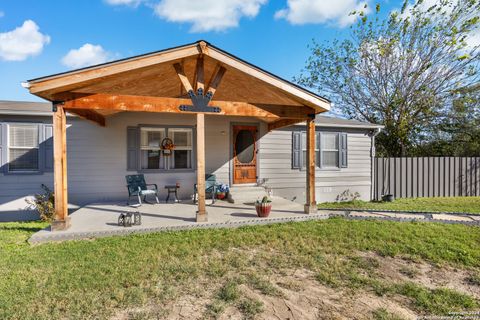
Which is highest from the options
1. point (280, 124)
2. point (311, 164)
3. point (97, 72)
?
point (97, 72)

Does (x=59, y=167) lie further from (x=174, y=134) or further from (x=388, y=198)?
(x=388, y=198)

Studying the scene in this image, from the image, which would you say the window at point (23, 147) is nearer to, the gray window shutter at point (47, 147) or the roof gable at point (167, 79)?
the gray window shutter at point (47, 147)

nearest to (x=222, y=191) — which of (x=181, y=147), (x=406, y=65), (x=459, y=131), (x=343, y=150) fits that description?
(x=181, y=147)

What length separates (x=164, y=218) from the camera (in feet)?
17.9

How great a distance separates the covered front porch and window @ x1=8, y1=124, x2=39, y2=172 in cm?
93

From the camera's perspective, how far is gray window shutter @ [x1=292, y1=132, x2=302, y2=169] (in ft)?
→ 28.7

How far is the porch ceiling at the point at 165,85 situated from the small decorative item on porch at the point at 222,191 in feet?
9.07

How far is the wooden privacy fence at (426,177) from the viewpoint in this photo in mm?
9719

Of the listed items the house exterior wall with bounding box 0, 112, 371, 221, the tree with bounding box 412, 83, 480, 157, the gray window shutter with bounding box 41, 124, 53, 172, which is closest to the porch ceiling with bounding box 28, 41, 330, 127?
the house exterior wall with bounding box 0, 112, 371, 221

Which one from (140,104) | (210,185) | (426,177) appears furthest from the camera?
(426,177)

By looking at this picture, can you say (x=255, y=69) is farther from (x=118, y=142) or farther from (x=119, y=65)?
(x=118, y=142)

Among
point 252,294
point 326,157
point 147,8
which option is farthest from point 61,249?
point 147,8

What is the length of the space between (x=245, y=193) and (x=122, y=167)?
11.5 feet

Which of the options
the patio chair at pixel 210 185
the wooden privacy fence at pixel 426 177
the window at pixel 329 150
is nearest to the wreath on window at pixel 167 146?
the patio chair at pixel 210 185
